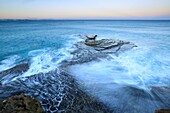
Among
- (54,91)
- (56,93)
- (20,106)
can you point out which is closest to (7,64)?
(54,91)

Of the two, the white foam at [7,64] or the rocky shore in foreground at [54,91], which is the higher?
the rocky shore in foreground at [54,91]

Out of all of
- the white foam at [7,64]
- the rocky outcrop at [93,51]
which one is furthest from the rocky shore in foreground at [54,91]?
the rocky outcrop at [93,51]

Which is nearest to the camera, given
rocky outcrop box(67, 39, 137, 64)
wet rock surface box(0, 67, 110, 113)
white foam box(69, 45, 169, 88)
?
wet rock surface box(0, 67, 110, 113)

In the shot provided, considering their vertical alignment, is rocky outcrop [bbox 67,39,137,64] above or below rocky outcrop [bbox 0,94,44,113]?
below

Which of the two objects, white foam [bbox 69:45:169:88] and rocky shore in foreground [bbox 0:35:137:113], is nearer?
rocky shore in foreground [bbox 0:35:137:113]

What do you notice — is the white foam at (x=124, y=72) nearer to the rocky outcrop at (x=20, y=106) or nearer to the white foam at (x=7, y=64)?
the rocky outcrop at (x=20, y=106)

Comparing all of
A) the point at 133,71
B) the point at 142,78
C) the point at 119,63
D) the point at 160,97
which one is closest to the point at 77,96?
the point at 160,97

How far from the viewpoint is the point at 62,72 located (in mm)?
10688

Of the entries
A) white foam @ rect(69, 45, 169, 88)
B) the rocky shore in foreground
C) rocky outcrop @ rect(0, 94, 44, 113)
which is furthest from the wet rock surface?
white foam @ rect(69, 45, 169, 88)

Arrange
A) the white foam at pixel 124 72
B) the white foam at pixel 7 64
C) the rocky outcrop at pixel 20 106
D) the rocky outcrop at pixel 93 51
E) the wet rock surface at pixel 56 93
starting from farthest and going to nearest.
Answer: the rocky outcrop at pixel 93 51, the white foam at pixel 7 64, the white foam at pixel 124 72, the wet rock surface at pixel 56 93, the rocky outcrop at pixel 20 106

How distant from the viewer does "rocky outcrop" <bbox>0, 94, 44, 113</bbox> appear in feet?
16.5

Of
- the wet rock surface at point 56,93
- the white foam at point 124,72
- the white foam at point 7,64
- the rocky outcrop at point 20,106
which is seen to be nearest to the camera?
the rocky outcrop at point 20,106

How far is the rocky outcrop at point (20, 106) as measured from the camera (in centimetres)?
503

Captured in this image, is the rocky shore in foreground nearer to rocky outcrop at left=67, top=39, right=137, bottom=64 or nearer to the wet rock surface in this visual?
the wet rock surface
